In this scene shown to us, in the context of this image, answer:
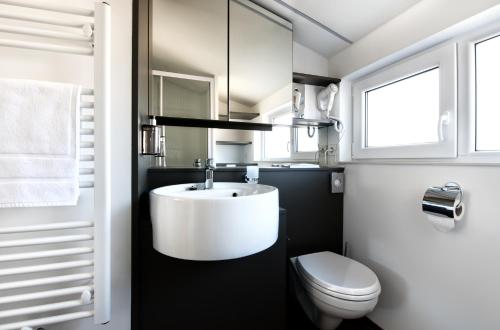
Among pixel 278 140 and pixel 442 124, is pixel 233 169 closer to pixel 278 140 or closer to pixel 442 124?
pixel 278 140

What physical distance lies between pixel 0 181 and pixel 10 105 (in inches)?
9.5

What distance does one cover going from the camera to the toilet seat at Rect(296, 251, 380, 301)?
0.97 metres

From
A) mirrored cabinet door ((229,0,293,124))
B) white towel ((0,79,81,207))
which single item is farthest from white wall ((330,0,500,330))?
white towel ((0,79,81,207))

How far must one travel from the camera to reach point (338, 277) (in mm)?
1081

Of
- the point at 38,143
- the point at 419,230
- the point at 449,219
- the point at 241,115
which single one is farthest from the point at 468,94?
the point at 38,143

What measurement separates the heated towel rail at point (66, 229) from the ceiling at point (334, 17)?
42.3 inches

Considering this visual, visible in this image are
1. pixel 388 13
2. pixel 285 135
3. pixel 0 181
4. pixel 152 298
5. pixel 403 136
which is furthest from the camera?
pixel 285 135

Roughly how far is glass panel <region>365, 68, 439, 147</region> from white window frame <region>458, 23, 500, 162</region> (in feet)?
0.35

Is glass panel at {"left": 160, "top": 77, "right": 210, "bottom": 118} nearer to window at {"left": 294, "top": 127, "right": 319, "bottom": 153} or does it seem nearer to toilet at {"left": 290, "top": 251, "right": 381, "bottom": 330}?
window at {"left": 294, "top": 127, "right": 319, "bottom": 153}

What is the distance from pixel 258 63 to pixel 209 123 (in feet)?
1.75

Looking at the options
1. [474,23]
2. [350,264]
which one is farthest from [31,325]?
[474,23]

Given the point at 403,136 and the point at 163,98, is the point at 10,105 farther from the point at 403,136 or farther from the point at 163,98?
the point at 403,136

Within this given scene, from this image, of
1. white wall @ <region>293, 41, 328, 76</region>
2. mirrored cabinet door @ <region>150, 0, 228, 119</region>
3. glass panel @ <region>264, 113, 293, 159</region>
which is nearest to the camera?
mirrored cabinet door @ <region>150, 0, 228, 119</region>

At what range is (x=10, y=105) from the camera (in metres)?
0.67
